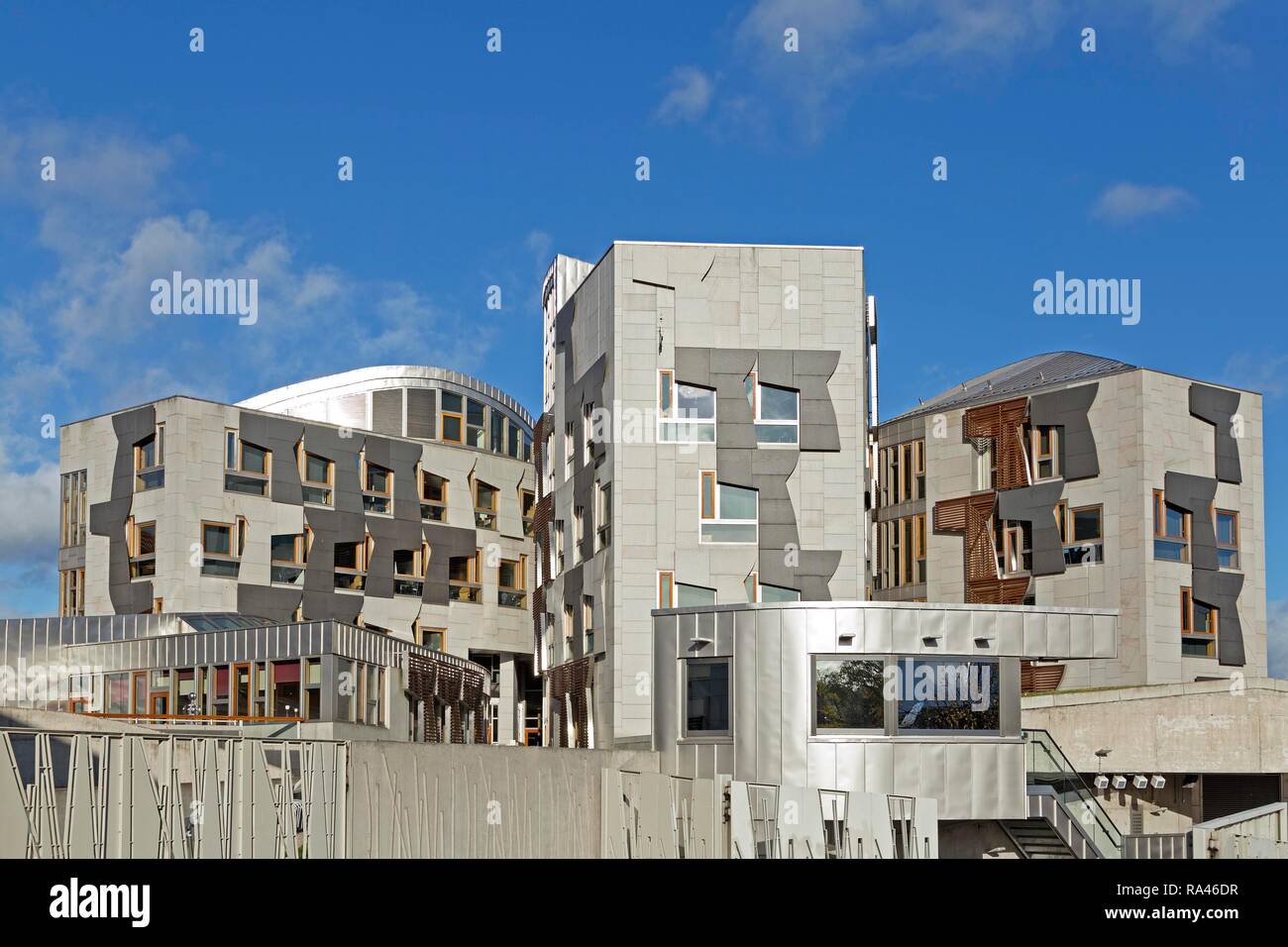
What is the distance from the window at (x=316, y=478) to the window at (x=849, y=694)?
30.3m

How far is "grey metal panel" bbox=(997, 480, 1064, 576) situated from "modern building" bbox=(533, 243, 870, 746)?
A: 9964mm

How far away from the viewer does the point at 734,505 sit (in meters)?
45.0

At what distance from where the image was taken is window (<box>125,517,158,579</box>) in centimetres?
5272

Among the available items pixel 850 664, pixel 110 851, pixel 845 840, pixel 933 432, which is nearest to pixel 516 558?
pixel 933 432

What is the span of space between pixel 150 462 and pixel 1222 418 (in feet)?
113

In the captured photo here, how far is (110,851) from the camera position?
12.2m

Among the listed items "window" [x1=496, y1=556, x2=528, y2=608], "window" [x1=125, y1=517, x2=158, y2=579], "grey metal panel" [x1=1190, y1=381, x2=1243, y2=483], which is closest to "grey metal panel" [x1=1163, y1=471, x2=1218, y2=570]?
"grey metal panel" [x1=1190, y1=381, x2=1243, y2=483]

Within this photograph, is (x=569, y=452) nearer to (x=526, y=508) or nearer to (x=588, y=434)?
(x=588, y=434)

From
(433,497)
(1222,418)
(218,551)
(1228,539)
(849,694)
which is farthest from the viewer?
(433,497)

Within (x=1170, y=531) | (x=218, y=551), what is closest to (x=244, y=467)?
(x=218, y=551)

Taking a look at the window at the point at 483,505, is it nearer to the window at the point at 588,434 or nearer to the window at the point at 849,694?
the window at the point at 588,434

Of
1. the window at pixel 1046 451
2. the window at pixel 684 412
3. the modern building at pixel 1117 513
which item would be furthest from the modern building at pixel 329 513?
the window at pixel 1046 451

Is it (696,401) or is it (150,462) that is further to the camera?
(150,462)
